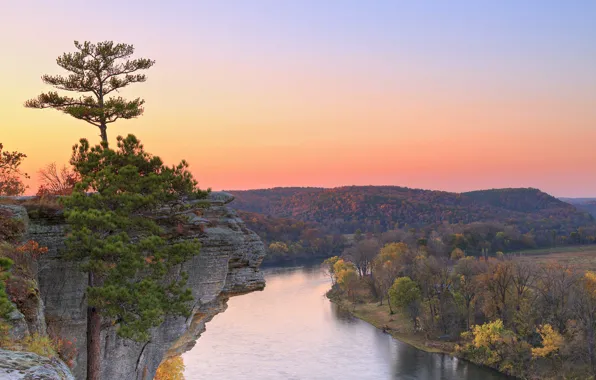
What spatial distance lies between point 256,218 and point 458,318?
346 feet

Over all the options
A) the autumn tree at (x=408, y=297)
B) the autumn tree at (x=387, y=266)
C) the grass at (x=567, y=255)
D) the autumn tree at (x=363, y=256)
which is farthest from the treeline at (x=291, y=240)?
the autumn tree at (x=408, y=297)

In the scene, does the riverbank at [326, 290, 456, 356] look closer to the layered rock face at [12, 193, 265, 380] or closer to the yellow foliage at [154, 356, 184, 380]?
the yellow foliage at [154, 356, 184, 380]

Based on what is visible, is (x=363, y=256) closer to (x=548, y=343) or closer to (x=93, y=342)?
(x=548, y=343)

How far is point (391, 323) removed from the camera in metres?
64.2

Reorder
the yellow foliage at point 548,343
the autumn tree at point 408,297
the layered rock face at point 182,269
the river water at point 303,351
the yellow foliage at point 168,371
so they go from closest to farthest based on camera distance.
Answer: the layered rock face at point 182,269 → the yellow foliage at point 168,371 → the yellow foliage at point 548,343 → the river water at point 303,351 → the autumn tree at point 408,297

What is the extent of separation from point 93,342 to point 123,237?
3.92 m

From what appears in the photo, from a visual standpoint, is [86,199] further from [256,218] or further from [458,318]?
[256,218]

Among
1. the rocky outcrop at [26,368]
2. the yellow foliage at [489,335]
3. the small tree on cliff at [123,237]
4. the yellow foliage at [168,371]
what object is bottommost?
the yellow foliage at [489,335]

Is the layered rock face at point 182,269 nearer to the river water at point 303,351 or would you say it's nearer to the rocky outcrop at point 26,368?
the rocky outcrop at point 26,368

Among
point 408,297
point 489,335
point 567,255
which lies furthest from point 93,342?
point 567,255

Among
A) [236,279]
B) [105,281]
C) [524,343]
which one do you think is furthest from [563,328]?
[105,281]

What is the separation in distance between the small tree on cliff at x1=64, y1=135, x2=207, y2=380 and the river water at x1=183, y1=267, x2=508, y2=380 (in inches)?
1124

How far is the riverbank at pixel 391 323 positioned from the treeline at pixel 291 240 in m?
46.1

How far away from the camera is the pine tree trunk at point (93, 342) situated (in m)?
18.5
